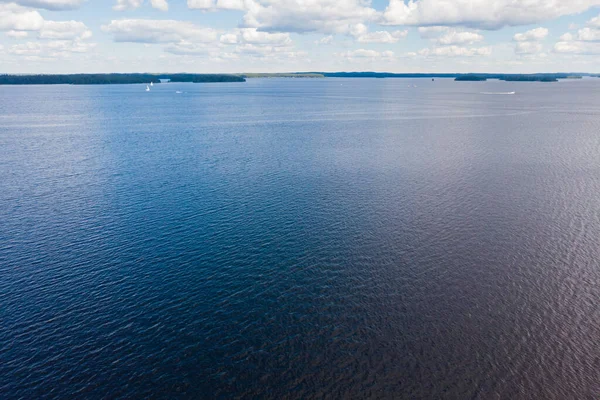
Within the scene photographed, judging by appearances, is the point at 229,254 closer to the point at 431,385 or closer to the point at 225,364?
the point at 225,364

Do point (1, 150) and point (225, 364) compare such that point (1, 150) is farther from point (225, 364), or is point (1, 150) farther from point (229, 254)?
point (225, 364)

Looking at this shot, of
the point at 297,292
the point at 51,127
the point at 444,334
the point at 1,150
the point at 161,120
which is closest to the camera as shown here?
the point at 444,334

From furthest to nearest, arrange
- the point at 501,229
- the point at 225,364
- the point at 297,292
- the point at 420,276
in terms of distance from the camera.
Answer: the point at 501,229, the point at 420,276, the point at 297,292, the point at 225,364

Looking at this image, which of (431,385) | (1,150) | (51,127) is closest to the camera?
(431,385)

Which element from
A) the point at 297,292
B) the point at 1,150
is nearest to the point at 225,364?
the point at 297,292

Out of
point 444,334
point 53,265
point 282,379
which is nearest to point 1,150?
point 53,265

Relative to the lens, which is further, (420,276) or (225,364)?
(420,276)
